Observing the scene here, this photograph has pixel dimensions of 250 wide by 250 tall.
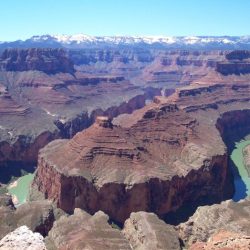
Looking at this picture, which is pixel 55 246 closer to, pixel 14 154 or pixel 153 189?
pixel 153 189

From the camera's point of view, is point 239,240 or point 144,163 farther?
point 144,163

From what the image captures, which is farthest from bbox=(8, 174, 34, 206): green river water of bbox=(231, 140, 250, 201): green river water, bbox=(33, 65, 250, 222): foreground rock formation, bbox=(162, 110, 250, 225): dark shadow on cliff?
bbox=(231, 140, 250, 201): green river water

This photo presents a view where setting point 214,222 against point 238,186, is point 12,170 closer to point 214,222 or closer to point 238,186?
point 238,186

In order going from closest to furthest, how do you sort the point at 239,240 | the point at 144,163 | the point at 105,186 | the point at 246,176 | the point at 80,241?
the point at 239,240, the point at 80,241, the point at 105,186, the point at 144,163, the point at 246,176

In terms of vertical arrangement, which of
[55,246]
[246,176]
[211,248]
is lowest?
[246,176]

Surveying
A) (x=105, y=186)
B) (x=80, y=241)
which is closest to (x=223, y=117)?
(x=105, y=186)

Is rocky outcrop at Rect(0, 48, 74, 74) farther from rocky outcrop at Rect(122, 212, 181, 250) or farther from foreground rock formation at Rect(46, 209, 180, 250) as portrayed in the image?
rocky outcrop at Rect(122, 212, 181, 250)
